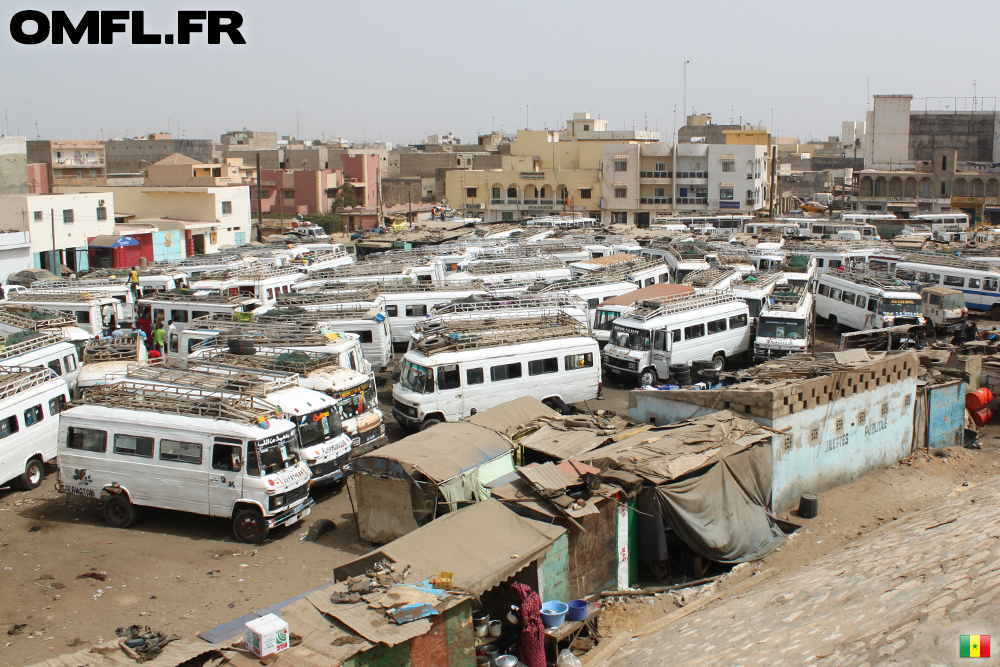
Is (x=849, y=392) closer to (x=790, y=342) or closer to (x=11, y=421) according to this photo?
(x=790, y=342)

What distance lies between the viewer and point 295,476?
42.7ft

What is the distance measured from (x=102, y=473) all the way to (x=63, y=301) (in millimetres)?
13457

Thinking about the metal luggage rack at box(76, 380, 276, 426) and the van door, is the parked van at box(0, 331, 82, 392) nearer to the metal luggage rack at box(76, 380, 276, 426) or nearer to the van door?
the metal luggage rack at box(76, 380, 276, 426)

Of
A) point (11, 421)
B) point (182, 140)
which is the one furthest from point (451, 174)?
point (11, 421)

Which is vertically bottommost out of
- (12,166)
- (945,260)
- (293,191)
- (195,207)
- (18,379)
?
(18,379)

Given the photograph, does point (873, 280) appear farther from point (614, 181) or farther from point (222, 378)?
point (614, 181)

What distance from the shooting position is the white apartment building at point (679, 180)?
64688mm

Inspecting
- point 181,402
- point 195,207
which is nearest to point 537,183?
point 195,207

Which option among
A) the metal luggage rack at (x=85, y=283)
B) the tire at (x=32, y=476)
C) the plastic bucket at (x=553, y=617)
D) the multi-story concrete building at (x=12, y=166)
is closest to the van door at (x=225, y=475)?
the tire at (x=32, y=476)

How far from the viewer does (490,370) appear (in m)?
17.9

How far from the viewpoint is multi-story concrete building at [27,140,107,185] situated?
65125 millimetres

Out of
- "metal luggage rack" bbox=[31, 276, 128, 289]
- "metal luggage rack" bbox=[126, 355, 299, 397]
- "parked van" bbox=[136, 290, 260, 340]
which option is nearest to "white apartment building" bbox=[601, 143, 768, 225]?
"metal luggage rack" bbox=[31, 276, 128, 289]

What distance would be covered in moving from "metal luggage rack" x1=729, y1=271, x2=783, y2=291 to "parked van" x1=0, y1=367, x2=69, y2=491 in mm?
19168

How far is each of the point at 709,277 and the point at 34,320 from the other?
20.5m
